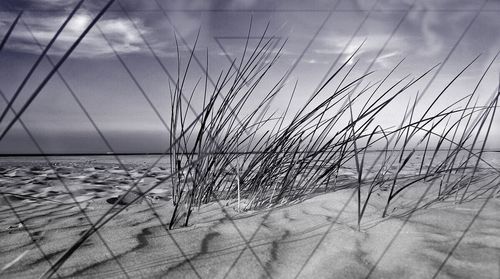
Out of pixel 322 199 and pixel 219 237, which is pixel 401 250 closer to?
pixel 219 237

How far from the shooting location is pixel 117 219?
153cm

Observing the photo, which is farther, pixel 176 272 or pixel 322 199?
pixel 322 199

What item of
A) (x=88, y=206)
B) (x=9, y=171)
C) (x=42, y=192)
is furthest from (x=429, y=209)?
(x=9, y=171)

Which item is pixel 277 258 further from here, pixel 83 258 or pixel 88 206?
pixel 88 206

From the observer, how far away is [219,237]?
48.6 inches

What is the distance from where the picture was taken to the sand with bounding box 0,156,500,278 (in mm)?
972

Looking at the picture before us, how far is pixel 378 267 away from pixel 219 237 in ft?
1.64

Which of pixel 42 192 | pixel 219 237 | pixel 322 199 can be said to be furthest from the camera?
pixel 42 192

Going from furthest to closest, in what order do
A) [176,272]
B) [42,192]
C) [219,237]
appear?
1. [42,192]
2. [219,237]
3. [176,272]

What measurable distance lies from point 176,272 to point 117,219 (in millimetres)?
650

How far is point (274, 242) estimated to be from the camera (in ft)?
3.86

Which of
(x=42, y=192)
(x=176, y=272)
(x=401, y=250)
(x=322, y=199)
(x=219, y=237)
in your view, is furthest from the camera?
(x=42, y=192)

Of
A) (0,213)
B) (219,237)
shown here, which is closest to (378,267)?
(219,237)

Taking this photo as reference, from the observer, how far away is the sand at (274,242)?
0.97m
